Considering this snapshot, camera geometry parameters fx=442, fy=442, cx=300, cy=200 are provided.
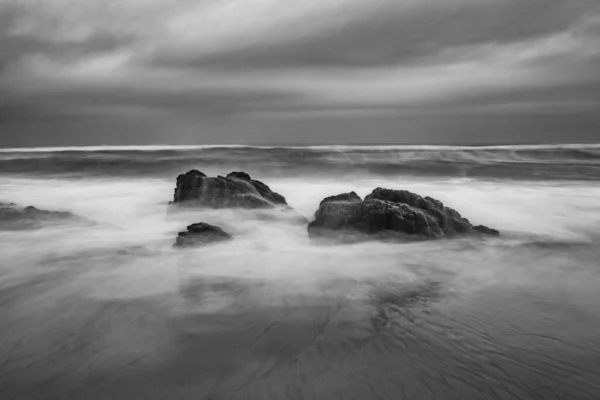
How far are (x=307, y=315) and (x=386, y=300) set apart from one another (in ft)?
3.09

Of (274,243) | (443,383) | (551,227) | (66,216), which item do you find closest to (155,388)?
(443,383)

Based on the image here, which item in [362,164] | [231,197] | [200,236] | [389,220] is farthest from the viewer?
[362,164]

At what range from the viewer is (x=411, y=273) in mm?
5598

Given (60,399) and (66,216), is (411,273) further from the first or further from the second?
(66,216)

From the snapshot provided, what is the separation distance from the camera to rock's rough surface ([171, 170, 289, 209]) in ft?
32.0

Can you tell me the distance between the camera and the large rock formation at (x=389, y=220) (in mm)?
7102

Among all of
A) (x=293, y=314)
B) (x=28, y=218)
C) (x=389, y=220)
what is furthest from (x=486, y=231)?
(x=28, y=218)

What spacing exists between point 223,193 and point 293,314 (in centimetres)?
612

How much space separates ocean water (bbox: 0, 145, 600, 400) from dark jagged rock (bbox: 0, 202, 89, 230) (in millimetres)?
575

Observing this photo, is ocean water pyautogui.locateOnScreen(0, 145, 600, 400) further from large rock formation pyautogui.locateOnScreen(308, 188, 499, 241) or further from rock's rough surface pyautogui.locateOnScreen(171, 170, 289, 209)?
rock's rough surface pyautogui.locateOnScreen(171, 170, 289, 209)

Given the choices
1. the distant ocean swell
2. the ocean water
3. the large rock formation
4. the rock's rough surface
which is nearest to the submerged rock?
the rock's rough surface

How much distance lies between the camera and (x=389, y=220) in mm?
7215

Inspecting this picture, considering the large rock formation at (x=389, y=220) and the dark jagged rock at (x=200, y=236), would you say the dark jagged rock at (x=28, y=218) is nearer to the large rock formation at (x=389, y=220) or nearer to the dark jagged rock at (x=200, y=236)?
the dark jagged rock at (x=200, y=236)

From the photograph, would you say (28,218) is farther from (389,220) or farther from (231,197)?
(389,220)
